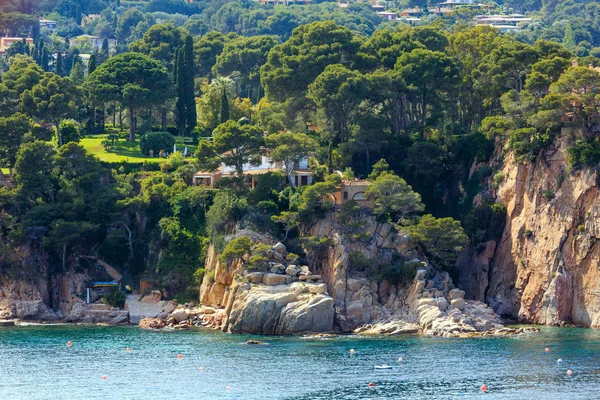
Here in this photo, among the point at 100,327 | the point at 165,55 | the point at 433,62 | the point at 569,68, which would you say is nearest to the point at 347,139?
the point at 433,62

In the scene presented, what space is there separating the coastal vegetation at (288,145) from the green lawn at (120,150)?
8.6 inches

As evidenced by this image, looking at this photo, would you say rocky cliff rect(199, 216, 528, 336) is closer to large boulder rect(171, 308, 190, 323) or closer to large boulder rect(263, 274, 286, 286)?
large boulder rect(263, 274, 286, 286)

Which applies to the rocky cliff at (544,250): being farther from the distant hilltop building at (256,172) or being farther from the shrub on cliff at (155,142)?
the shrub on cliff at (155,142)

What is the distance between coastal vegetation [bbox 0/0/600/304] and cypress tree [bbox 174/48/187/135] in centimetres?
12

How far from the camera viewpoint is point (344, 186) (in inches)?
3996

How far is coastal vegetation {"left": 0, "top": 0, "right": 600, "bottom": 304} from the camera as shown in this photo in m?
101

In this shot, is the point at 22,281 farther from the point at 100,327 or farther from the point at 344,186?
the point at 344,186

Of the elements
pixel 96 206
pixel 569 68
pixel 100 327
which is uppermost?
pixel 569 68

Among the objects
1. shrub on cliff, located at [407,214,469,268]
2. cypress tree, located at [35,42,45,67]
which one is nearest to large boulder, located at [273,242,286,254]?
shrub on cliff, located at [407,214,469,268]

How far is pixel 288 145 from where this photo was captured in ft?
338

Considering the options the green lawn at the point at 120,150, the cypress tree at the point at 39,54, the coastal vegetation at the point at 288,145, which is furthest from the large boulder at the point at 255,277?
the cypress tree at the point at 39,54

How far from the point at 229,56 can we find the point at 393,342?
5083cm

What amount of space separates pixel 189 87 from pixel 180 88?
26.8 inches

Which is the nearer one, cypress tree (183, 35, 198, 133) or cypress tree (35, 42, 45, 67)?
cypress tree (183, 35, 198, 133)
